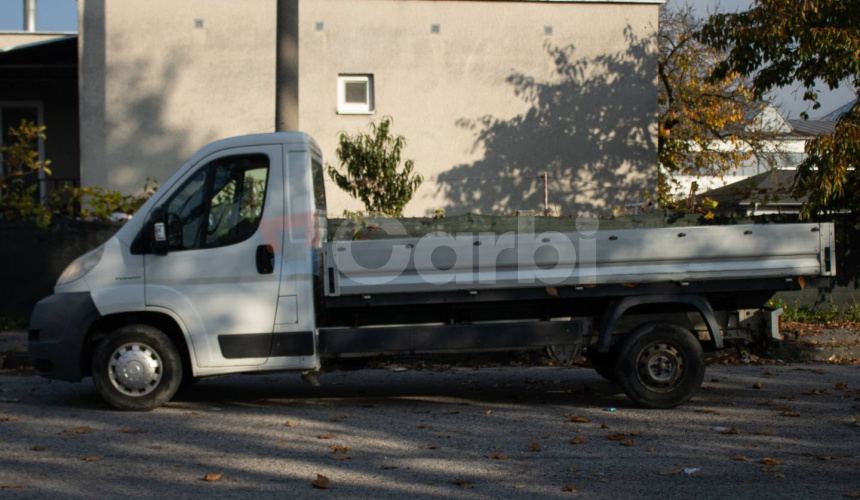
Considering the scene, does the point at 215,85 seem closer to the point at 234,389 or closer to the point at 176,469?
the point at 234,389

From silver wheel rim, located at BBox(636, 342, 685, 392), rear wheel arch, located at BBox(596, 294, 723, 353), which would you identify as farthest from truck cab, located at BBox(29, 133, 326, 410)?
silver wheel rim, located at BBox(636, 342, 685, 392)

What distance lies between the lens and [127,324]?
8.06m

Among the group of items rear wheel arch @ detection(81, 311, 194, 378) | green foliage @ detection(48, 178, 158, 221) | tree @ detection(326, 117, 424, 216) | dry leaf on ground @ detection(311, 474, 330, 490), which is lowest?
dry leaf on ground @ detection(311, 474, 330, 490)

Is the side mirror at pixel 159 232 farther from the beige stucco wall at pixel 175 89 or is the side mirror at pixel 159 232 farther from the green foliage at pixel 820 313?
the green foliage at pixel 820 313

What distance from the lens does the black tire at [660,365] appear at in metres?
8.02

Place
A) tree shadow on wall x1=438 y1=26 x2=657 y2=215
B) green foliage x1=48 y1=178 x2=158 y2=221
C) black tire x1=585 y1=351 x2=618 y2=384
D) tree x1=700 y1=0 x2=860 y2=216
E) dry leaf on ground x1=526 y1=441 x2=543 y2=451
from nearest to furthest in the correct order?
dry leaf on ground x1=526 y1=441 x2=543 y2=451 < black tire x1=585 y1=351 x2=618 y2=384 < tree x1=700 y1=0 x2=860 y2=216 < green foliage x1=48 y1=178 x2=158 y2=221 < tree shadow on wall x1=438 y1=26 x2=657 y2=215

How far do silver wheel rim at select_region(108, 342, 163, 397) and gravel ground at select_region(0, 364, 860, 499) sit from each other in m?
0.27

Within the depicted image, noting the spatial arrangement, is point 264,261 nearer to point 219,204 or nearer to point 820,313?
point 219,204

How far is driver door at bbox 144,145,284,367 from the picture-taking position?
25.7 ft

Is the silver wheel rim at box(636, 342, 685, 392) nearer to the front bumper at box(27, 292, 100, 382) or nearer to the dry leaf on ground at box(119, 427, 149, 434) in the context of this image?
the dry leaf on ground at box(119, 427, 149, 434)

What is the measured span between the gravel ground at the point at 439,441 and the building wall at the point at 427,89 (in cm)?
755

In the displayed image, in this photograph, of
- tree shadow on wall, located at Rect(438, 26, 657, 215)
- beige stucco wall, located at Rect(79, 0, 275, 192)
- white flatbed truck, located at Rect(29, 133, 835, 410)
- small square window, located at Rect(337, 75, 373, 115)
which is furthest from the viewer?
tree shadow on wall, located at Rect(438, 26, 657, 215)

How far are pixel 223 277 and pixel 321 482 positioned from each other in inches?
110

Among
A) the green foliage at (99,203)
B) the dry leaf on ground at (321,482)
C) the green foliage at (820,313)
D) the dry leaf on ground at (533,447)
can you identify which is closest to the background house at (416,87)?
the green foliage at (99,203)
